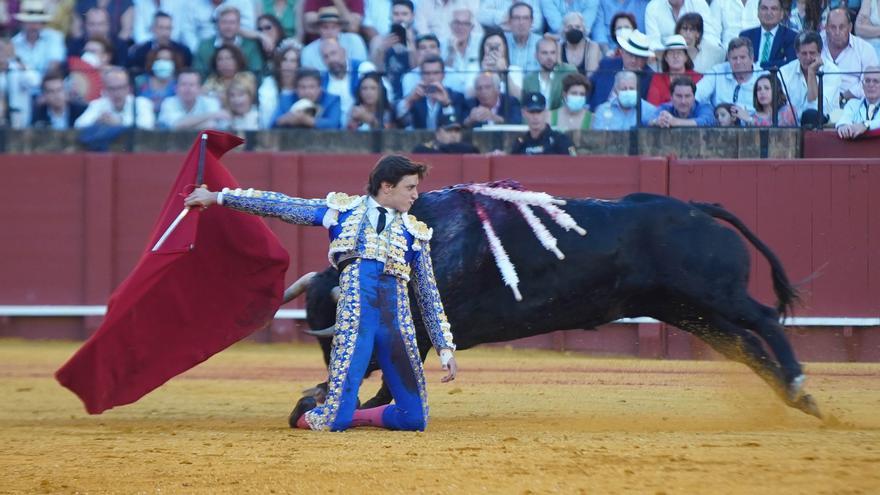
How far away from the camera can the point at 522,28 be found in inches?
421

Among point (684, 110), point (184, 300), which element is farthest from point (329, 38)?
point (184, 300)

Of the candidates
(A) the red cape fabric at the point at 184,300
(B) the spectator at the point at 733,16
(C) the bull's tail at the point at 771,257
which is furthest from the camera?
(B) the spectator at the point at 733,16

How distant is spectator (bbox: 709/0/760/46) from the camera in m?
10.3

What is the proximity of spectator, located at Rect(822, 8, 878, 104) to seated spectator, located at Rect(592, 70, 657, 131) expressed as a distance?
1377 millimetres

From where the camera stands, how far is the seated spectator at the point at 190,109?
1105 centimetres

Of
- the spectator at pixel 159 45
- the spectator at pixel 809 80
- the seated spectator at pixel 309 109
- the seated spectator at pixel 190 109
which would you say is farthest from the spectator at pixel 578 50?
the spectator at pixel 159 45

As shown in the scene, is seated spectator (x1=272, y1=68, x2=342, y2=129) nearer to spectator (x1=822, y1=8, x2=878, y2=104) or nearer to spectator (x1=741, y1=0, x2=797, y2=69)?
spectator (x1=741, y1=0, x2=797, y2=69)

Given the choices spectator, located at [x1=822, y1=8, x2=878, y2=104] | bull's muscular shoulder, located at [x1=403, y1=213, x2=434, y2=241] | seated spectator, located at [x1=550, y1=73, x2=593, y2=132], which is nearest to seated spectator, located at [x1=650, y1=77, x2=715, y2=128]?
seated spectator, located at [x1=550, y1=73, x2=593, y2=132]

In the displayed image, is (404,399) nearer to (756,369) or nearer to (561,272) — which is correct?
(561,272)

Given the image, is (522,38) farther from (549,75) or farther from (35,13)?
(35,13)

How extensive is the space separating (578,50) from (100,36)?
13.4 ft

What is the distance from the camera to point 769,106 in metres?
10.2

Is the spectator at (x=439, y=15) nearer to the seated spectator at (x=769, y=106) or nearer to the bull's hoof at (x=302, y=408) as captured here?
the seated spectator at (x=769, y=106)

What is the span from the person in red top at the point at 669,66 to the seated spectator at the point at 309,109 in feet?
8.29
